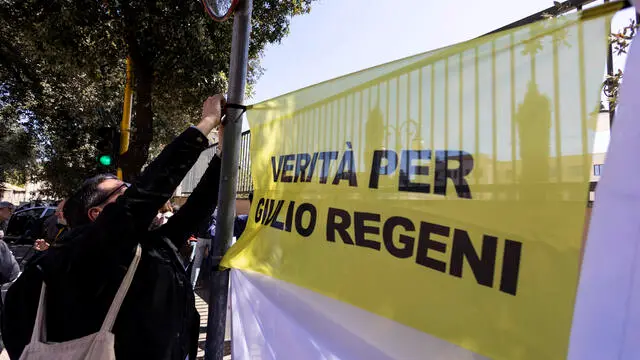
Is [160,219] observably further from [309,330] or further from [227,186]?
[309,330]

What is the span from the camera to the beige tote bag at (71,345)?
134 cm

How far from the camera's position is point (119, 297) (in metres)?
1.43

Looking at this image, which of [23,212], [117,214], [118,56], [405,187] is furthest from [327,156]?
[23,212]

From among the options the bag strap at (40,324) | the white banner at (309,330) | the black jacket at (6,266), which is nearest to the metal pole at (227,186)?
the white banner at (309,330)

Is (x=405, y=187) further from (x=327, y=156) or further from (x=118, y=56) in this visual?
(x=118, y=56)

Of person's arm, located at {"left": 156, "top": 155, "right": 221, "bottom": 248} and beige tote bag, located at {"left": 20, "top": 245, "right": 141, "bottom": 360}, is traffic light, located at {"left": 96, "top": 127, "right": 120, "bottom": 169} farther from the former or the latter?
beige tote bag, located at {"left": 20, "top": 245, "right": 141, "bottom": 360}

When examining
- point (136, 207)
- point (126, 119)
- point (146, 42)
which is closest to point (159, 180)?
point (136, 207)

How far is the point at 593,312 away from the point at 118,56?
9034 millimetres

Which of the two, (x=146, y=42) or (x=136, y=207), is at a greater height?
(x=146, y=42)

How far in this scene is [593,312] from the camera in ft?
2.58

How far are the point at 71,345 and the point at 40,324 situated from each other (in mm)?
138

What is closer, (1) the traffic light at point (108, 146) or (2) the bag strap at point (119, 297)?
(2) the bag strap at point (119, 297)

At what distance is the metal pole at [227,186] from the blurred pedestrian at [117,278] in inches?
8.0

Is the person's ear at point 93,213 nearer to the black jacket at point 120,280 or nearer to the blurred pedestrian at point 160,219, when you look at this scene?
the black jacket at point 120,280
